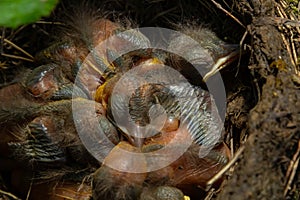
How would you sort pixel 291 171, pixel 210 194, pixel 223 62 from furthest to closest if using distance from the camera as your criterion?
pixel 223 62 < pixel 210 194 < pixel 291 171

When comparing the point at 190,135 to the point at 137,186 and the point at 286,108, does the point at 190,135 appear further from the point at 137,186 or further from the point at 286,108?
the point at 286,108

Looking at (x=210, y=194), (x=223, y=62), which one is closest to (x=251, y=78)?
(x=223, y=62)

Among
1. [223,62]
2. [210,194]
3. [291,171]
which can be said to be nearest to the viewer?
[291,171]

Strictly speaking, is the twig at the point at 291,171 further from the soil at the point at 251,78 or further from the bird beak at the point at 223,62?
the bird beak at the point at 223,62

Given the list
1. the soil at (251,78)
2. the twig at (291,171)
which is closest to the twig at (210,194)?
the soil at (251,78)

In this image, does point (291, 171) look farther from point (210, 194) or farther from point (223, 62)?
→ point (223, 62)

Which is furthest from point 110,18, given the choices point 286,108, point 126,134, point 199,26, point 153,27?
point 286,108

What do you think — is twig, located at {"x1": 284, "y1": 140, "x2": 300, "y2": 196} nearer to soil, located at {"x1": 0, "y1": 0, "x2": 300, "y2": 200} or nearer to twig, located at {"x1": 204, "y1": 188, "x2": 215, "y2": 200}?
soil, located at {"x1": 0, "y1": 0, "x2": 300, "y2": 200}
